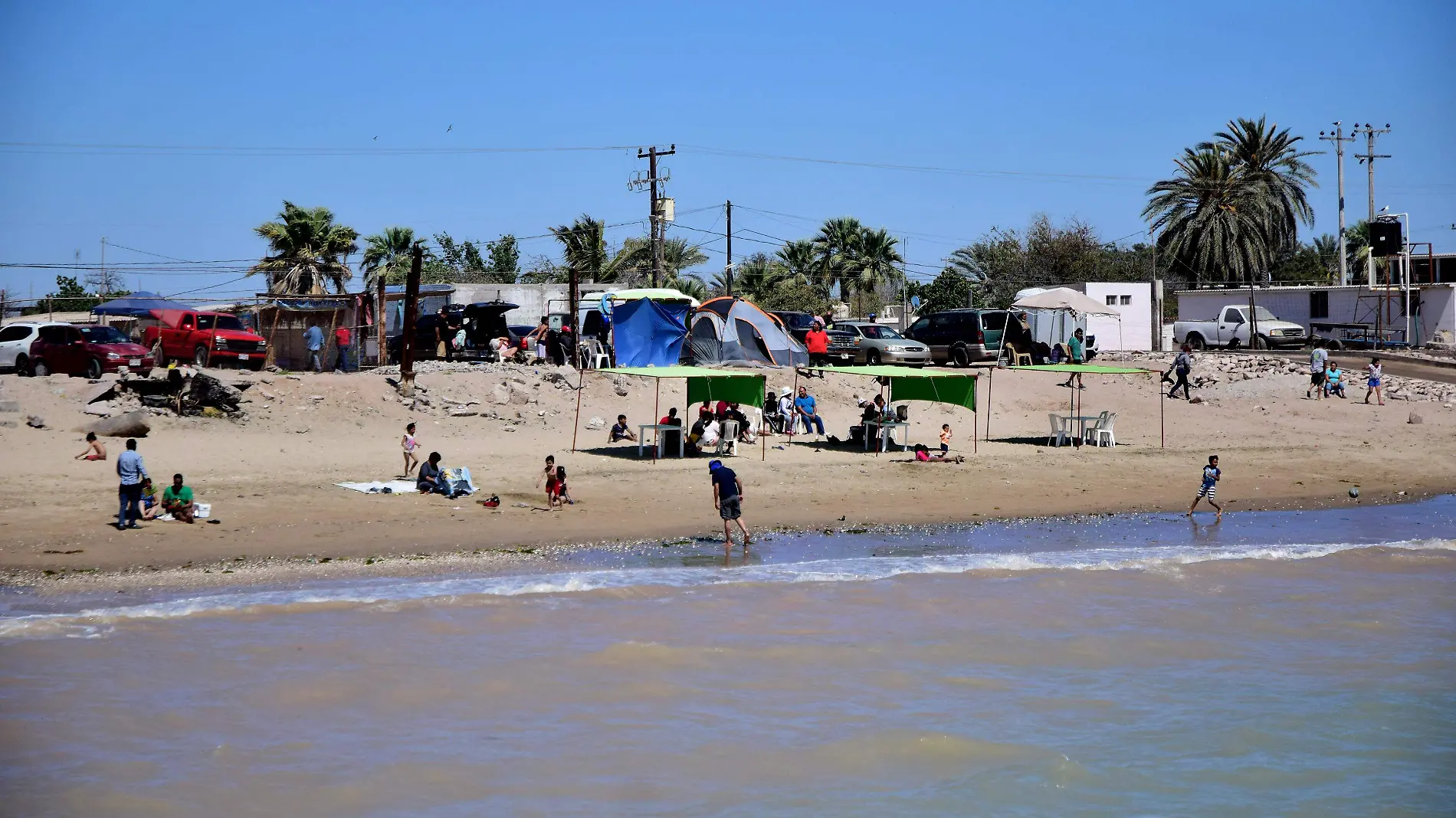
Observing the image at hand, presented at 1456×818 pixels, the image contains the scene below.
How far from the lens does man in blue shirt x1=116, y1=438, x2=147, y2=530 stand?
15703mm

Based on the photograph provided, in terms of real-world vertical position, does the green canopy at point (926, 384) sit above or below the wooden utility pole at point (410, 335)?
below

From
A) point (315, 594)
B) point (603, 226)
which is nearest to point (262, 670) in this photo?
point (315, 594)

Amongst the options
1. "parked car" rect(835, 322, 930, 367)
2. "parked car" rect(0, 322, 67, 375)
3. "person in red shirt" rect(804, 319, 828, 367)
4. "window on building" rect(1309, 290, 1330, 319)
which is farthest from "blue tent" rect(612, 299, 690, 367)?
"window on building" rect(1309, 290, 1330, 319)

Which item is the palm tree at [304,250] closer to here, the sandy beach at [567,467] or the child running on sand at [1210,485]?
the sandy beach at [567,467]

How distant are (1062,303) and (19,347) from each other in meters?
26.2

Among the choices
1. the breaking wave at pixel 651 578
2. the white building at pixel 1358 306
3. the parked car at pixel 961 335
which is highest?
the white building at pixel 1358 306

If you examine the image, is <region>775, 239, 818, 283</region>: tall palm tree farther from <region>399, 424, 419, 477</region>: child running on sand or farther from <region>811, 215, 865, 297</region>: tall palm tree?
<region>399, 424, 419, 477</region>: child running on sand

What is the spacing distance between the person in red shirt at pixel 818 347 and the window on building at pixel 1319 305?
22.7 metres

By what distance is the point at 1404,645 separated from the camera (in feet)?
45.5

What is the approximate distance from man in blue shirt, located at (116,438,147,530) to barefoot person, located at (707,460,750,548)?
24.4ft

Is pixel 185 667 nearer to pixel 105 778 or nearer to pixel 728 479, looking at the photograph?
pixel 105 778

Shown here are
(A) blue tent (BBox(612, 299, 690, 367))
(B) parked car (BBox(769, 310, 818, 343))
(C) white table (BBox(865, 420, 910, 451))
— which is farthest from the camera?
(B) parked car (BBox(769, 310, 818, 343))

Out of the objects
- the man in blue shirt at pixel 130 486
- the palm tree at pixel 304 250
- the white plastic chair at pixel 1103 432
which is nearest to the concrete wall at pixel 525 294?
the palm tree at pixel 304 250

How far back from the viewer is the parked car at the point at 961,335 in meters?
32.7
